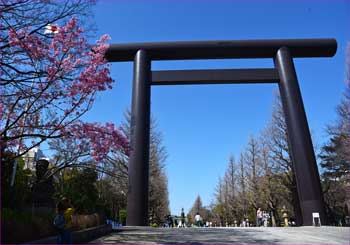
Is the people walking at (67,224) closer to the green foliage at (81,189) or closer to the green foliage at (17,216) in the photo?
the green foliage at (17,216)

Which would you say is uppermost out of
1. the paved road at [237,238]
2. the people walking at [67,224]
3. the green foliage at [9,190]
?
the green foliage at [9,190]

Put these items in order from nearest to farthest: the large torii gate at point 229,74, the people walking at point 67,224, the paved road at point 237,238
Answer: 1. the people walking at point 67,224
2. the paved road at point 237,238
3. the large torii gate at point 229,74

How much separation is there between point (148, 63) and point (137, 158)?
15.7 feet

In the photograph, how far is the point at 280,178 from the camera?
64.1 ft

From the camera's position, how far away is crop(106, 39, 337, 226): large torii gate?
1354 cm

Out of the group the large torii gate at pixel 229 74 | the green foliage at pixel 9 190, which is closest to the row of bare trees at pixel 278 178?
the large torii gate at pixel 229 74

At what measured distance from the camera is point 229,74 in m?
15.0

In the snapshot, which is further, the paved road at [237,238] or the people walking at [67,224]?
the paved road at [237,238]

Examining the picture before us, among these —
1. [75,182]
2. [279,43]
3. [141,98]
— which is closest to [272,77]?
[279,43]

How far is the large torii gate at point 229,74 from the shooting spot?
533 inches

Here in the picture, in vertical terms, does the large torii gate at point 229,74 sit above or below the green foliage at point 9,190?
above

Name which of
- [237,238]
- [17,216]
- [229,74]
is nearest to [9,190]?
[17,216]

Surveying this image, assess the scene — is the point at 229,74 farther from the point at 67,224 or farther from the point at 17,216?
the point at 17,216

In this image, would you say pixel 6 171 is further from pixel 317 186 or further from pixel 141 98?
pixel 317 186
